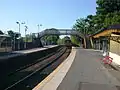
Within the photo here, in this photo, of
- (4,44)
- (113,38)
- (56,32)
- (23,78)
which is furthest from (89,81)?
(56,32)

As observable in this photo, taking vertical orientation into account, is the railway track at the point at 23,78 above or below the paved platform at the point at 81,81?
below

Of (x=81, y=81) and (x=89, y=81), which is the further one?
(x=89, y=81)

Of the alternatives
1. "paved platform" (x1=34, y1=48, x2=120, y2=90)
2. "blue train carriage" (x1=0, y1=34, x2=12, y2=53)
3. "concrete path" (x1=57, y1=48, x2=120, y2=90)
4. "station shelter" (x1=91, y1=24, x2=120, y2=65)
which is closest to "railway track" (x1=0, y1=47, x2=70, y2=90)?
"paved platform" (x1=34, y1=48, x2=120, y2=90)

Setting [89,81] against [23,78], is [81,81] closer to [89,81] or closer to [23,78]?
[89,81]

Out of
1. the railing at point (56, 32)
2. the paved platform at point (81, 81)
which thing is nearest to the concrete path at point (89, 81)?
the paved platform at point (81, 81)

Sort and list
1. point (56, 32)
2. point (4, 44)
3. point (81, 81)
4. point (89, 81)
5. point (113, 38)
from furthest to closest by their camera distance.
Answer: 1. point (56, 32)
2. point (4, 44)
3. point (113, 38)
4. point (89, 81)
5. point (81, 81)

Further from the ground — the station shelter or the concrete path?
the station shelter

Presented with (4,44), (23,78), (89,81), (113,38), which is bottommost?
(23,78)

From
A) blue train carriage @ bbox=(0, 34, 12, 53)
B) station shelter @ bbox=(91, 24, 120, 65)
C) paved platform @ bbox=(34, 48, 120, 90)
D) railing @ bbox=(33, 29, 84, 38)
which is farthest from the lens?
railing @ bbox=(33, 29, 84, 38)

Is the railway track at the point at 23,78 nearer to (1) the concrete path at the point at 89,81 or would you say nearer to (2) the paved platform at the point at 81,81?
(2) the paved platform at the point at 81,81

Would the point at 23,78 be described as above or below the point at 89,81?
below

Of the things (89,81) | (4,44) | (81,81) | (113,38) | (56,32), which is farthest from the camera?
(56,32)

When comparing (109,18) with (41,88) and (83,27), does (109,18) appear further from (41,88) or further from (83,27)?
(41,88)

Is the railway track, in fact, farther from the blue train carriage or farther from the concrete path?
the blue train carriage
